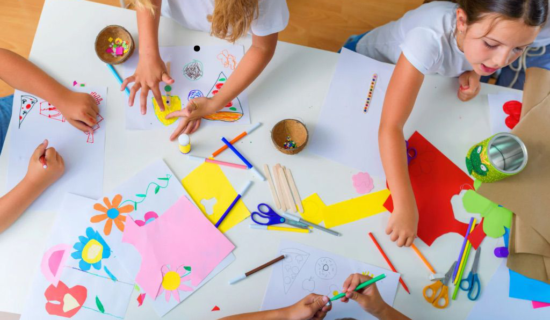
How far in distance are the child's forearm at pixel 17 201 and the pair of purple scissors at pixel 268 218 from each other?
46cm

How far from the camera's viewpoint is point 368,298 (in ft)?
2.48

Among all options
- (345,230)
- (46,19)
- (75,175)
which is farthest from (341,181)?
(46,19)

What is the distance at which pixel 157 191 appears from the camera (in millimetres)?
837

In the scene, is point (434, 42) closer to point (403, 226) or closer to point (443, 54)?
point (443, 54)

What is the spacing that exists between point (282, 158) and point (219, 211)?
0.19 metres

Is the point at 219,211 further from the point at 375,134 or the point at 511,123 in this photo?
the point at 511,123

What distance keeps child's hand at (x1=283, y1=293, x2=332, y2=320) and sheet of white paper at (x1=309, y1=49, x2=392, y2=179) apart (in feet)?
1.03

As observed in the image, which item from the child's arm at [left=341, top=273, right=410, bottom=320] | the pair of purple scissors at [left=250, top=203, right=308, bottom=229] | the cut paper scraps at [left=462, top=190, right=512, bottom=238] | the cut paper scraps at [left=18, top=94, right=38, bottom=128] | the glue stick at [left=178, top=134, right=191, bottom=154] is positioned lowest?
the child's arm at [left=341, top=273, right=410, bottom=320]

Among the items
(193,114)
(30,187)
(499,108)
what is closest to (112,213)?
(30,187)

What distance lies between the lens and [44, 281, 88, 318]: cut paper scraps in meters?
0.75

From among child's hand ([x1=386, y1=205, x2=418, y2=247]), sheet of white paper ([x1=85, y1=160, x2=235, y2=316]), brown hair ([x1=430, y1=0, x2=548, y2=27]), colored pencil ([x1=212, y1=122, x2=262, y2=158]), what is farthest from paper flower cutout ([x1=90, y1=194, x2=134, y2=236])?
brown hair ([x1=430, y1=0, x2=548, y2=27])

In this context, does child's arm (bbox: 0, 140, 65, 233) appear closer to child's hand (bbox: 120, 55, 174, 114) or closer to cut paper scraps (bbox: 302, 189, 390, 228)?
child's hand (bbox: 120, 55, 174, 114)

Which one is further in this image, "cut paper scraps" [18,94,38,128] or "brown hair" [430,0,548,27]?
"cut paper scraps" [18,94,38,128]

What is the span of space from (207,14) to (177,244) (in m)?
0.61
